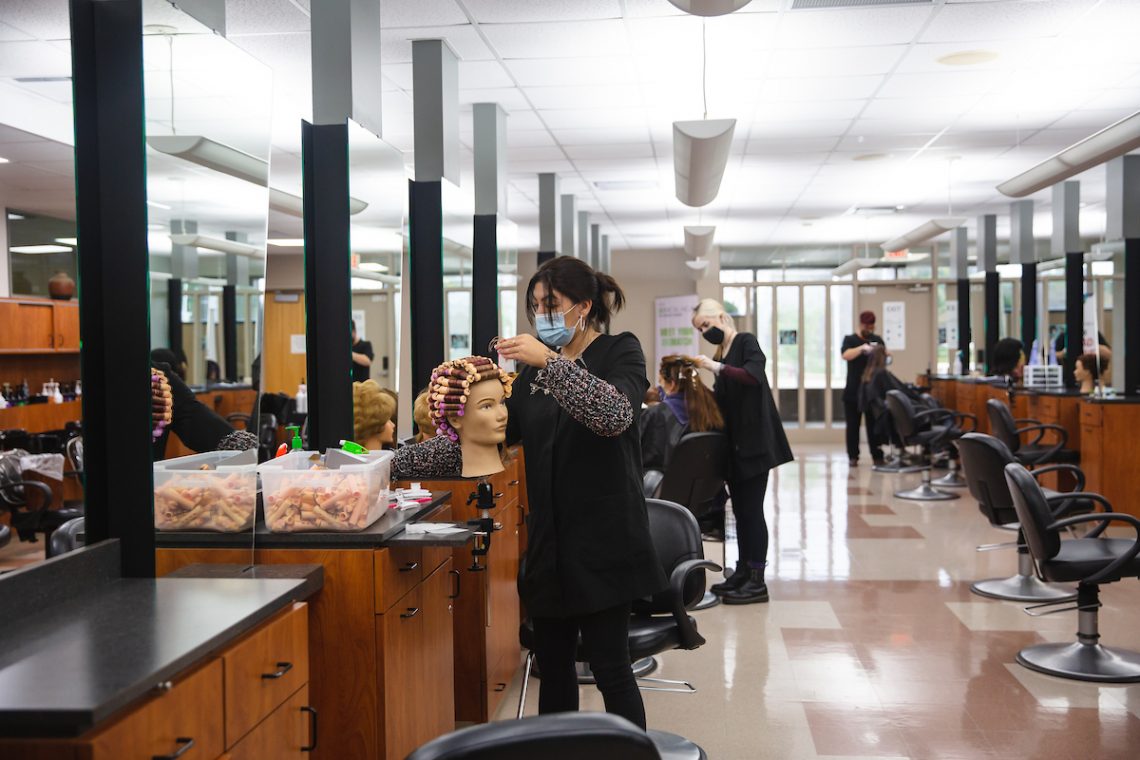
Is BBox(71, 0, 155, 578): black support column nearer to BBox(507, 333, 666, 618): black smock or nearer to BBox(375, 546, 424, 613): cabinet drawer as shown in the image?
BBox(375, 546, 424, 613): cabinet drawer

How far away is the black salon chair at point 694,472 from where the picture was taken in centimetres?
482

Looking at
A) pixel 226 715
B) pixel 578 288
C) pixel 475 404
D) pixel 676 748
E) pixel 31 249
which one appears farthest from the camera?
pixel 31 249

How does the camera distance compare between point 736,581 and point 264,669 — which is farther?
point 736,581

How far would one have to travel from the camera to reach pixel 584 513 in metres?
2.53

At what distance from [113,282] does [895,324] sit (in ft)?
46.7

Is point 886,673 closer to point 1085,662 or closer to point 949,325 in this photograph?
point 1085,662

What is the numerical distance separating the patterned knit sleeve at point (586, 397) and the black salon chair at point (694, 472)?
94.8 inches

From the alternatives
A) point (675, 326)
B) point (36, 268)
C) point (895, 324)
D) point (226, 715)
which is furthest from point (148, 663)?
point (895, 324)

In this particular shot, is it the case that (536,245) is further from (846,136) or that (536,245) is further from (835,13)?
(835,13)

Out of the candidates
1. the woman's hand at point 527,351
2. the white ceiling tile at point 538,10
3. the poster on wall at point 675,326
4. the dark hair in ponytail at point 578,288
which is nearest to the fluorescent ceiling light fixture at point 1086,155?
the white ceiling tile at point 538,10

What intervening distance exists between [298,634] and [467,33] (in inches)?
148

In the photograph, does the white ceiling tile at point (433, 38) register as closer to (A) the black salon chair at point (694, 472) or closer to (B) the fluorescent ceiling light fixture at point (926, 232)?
(A) the black salon chair at point (694, 472)

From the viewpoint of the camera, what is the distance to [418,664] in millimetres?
2736

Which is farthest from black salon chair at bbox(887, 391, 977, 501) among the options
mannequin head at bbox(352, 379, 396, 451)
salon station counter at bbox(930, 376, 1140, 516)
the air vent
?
mannequin head at bbox(352, 379, 396, 451)
